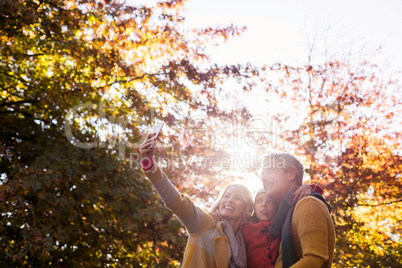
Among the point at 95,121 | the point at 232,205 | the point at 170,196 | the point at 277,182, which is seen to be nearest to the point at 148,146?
the point at 170,196

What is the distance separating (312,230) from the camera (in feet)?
6.83

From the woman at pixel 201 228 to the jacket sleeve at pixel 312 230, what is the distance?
0.58 meters

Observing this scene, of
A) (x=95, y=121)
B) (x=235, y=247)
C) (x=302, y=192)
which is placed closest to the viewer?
(x=302, y=192)

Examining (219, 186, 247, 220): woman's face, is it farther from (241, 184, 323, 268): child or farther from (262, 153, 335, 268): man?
(262, 153, 335, 268): man

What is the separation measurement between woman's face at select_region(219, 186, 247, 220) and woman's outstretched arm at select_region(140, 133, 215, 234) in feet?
0.55

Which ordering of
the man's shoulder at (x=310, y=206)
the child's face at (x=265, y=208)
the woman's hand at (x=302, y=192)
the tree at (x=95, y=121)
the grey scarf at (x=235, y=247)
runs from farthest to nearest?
1. the tree at (x=95, y=121)
2. the child's face at (x=265, y=208)
3. the grey scarf at (x=235, y=247)
4. the woman's hand at (x=302, y=192)
5. the man's shoulder at (x=310, y=206)

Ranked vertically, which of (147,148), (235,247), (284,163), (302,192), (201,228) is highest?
(147,148)

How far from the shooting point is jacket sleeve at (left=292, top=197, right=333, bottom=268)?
6.59 ft

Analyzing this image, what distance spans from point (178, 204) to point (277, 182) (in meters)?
0.72

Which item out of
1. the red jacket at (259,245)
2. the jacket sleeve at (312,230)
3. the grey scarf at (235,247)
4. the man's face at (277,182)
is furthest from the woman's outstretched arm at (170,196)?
the jacket sleeve at (312,230)

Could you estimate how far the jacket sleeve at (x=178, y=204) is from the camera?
8.55 feet

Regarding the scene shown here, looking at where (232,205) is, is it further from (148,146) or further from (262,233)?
(148,146)

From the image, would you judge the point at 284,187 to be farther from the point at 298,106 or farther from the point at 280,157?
the point at 298,106

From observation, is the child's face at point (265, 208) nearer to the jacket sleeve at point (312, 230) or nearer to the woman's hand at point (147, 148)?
the jacket sleeve at point (312, 230)
